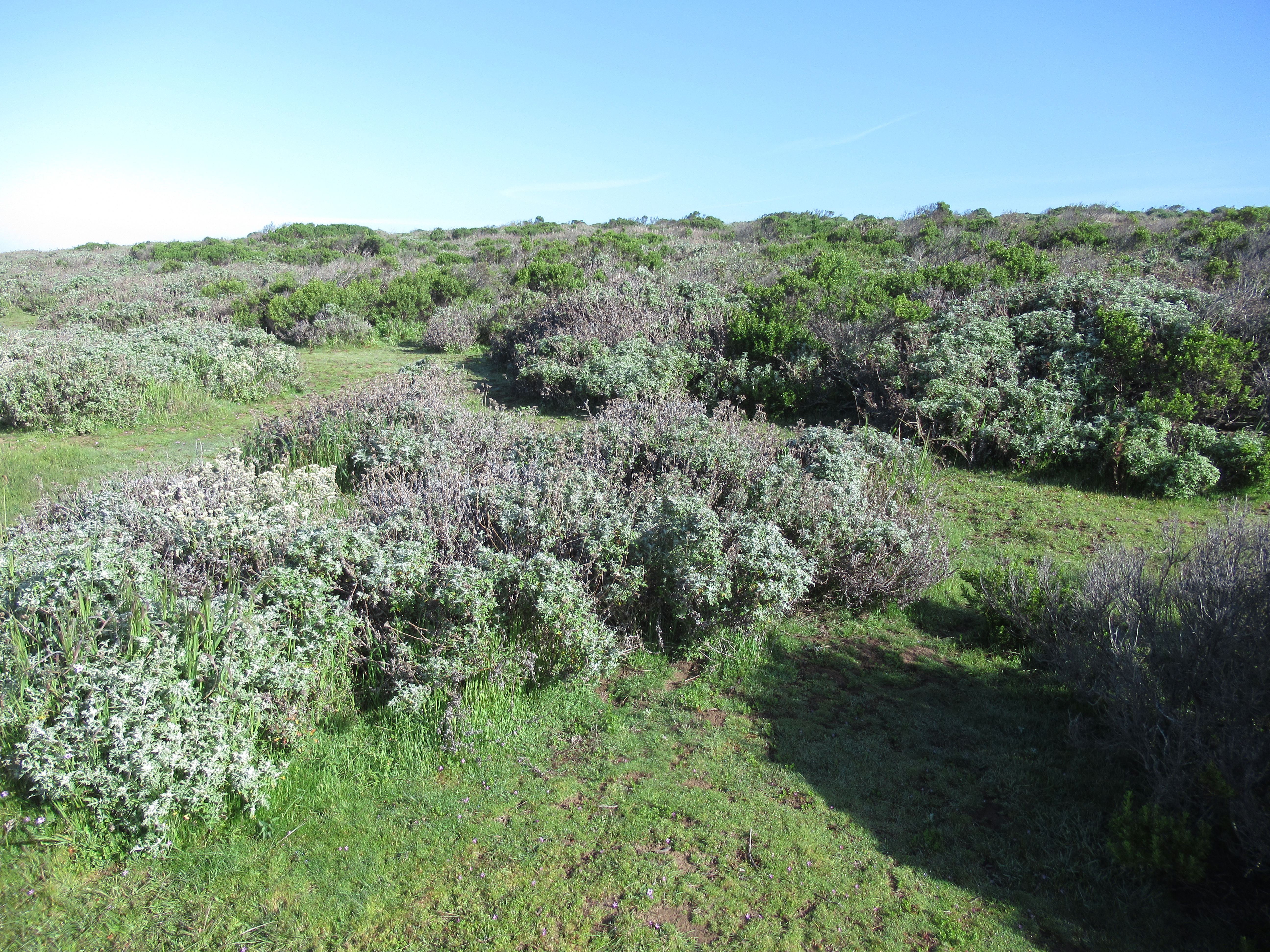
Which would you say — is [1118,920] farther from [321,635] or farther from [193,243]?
[193,243]

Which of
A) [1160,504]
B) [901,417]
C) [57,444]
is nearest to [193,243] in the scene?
[57,444]

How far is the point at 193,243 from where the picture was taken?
3075 centimetres

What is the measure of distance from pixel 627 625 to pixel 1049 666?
8.81 feet

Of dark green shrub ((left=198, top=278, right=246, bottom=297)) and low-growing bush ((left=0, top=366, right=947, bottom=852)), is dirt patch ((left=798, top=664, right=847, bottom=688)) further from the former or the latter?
dark green shrub ((left=198, top=278, right=246, bottom=297))

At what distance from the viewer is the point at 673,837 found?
130 inches

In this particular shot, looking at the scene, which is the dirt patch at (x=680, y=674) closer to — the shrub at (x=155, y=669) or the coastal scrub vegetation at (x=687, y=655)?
the coastal scrub vegetation at (x=687, y=655)

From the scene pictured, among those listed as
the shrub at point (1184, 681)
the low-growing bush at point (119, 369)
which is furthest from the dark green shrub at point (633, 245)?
the shrub at point (1184, 681)

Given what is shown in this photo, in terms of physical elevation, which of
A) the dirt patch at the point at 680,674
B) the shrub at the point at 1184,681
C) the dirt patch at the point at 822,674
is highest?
the shrub at the point at 1184,681

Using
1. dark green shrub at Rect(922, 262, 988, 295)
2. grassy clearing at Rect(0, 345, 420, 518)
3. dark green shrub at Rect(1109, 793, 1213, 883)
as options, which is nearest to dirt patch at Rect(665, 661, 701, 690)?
dark green shrub at Rect(1109, 793, 1213, 883)

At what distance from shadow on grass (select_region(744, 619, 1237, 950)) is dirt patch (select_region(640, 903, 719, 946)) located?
37.3 inches

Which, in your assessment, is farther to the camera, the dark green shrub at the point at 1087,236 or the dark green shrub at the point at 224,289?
the dark green shrub at the point at 1087,236

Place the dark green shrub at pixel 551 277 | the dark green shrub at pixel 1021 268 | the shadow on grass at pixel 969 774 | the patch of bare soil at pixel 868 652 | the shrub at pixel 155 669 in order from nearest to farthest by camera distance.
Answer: the shadow on grass at pixel 969 774 → the shrub at pixel 155 669 → the patch of bare soil at pixel 868 652 → the dark green shrub at pixel 1021 268 → the dark green shrub at pixel 551 277

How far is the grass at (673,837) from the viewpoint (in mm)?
2807

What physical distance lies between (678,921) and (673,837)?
46cm
